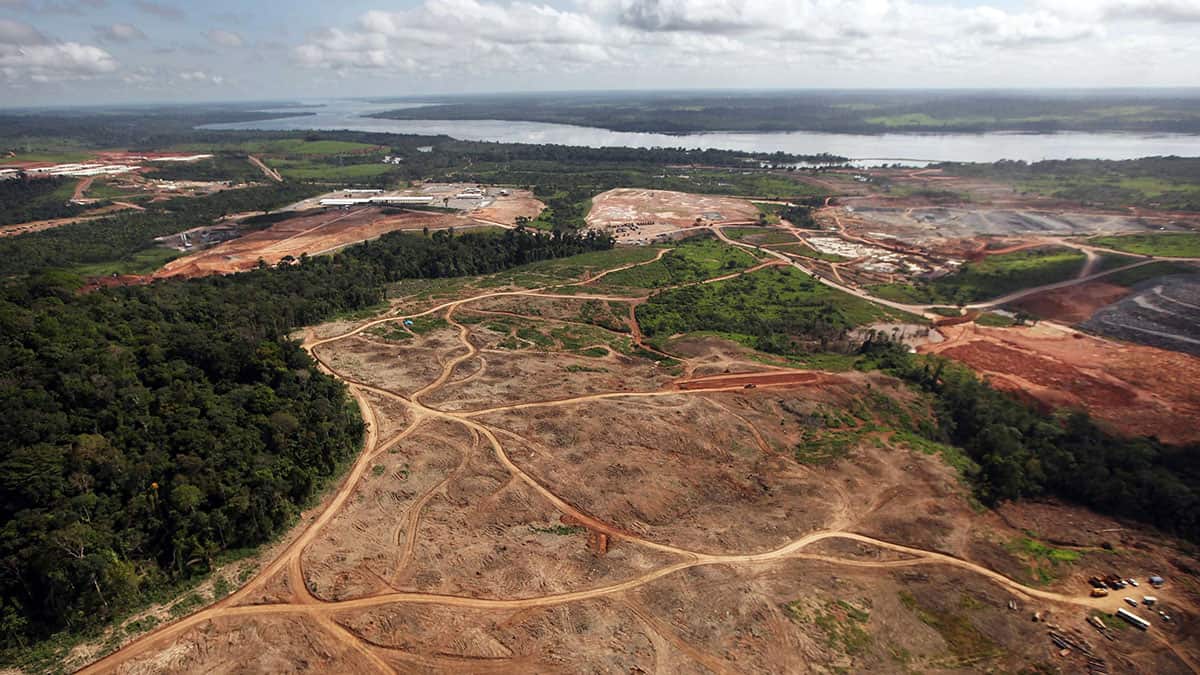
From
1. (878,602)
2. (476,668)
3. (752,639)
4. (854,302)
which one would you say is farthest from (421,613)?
(854,302)

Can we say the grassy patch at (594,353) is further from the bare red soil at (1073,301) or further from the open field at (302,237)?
the open field at (302,237)

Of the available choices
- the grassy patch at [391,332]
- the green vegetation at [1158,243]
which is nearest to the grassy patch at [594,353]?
the grassy patch at [391,332]

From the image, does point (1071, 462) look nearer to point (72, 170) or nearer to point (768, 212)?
point (768, 212)

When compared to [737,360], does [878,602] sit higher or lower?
lower

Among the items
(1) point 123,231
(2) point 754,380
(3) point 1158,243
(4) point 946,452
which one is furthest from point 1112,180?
(1) point 123,231

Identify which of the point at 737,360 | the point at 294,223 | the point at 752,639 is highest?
the point at 294,223

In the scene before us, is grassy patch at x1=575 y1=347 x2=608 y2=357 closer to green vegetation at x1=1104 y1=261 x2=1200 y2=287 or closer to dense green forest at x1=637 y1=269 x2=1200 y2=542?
dense green forest at x1=637 y1=269 x2=1200 y2=542

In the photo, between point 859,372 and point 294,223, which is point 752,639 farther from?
point 294,223
